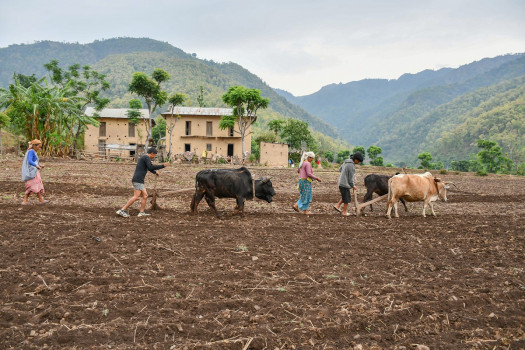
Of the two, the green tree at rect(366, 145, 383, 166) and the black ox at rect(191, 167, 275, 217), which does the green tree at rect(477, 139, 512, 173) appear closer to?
the green tree at rect(366, 145, 383, 166)

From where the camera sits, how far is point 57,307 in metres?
4.32

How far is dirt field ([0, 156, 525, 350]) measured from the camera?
3.86 m

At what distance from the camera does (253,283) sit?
17.2 feet

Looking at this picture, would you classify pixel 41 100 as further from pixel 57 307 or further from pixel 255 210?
pixel 57 307

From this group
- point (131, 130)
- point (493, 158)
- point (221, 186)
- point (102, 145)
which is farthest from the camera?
point (493, 158)

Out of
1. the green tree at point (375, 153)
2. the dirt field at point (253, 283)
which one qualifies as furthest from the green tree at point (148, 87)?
the green tree at point (375, 153)

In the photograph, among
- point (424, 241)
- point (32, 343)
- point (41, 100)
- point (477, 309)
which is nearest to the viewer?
point (32, 343)

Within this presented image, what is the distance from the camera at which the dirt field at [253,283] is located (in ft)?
12.6

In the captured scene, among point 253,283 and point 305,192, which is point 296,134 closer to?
point 305,192

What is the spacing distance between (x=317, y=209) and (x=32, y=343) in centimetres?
916

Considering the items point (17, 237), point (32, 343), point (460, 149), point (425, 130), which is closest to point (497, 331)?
point (32, 343)

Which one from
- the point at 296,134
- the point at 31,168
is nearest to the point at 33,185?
the point at 31,168

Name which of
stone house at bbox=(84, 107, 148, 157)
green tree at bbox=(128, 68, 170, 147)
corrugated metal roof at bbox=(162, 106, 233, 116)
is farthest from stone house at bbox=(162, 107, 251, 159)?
green tree at bbox=(128, 68, 170, 147)

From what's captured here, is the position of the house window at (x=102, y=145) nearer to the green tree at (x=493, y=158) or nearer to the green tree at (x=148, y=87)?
the green tree at (x=148, y=87)
